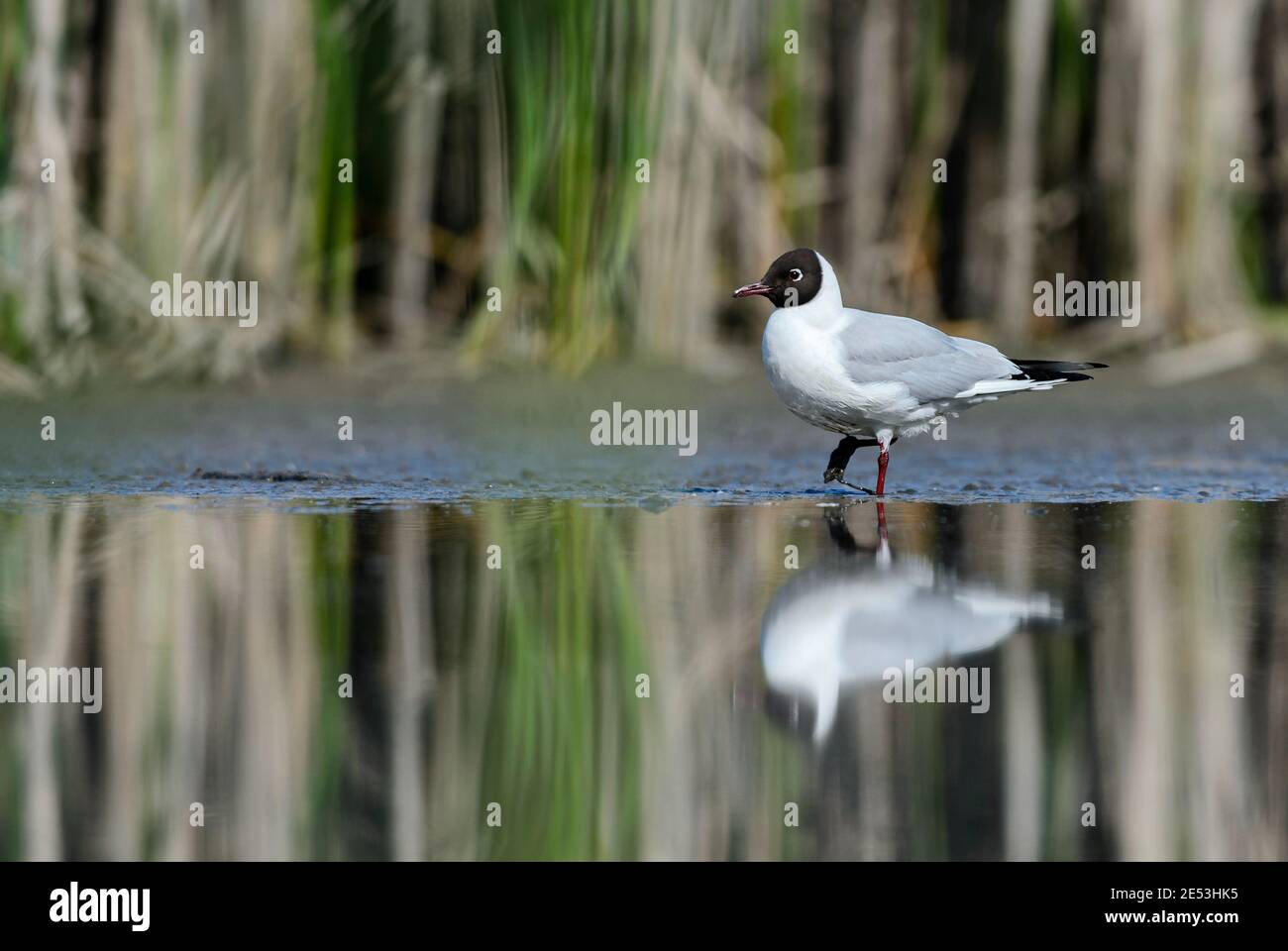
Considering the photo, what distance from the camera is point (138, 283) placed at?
8633 mm

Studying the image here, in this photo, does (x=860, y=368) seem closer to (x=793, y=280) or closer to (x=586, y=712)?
(x=793, y=280)

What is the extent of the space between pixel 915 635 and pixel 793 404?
237 centimetres

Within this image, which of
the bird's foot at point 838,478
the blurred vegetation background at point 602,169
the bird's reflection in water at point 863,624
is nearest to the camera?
the bird's reflection in water at point 863,624

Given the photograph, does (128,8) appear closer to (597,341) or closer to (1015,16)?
(597,341)

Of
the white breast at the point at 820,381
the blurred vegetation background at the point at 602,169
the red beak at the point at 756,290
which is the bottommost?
the white breast at the point at 820,381

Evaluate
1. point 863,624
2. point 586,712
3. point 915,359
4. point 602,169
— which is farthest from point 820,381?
point 586,712

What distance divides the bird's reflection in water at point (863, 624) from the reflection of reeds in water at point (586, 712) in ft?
0.22

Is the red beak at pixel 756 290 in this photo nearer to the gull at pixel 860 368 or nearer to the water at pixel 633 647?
the gull at pixel 860 368

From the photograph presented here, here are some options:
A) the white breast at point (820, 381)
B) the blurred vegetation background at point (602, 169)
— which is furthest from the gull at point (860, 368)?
the blurred vegetation background at point (602, 169)

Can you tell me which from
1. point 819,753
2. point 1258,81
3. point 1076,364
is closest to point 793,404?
point 1076,364

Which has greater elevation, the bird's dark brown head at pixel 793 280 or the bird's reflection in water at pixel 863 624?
the bird's dark brown head at pixel 793 280

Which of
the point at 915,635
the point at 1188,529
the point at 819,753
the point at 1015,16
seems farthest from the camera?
the point at 1015,16

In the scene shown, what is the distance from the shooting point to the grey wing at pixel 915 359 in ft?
21.6

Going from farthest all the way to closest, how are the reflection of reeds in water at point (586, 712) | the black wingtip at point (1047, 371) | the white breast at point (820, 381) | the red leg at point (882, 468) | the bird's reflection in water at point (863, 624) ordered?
the black wingtip at point (1047, 371) < the red leg at point (882, 468) < the white breast at point (820, 381) < the bird's reflection in water at point (863, 624) < the reflection of reeds in water at point (586, 712)
